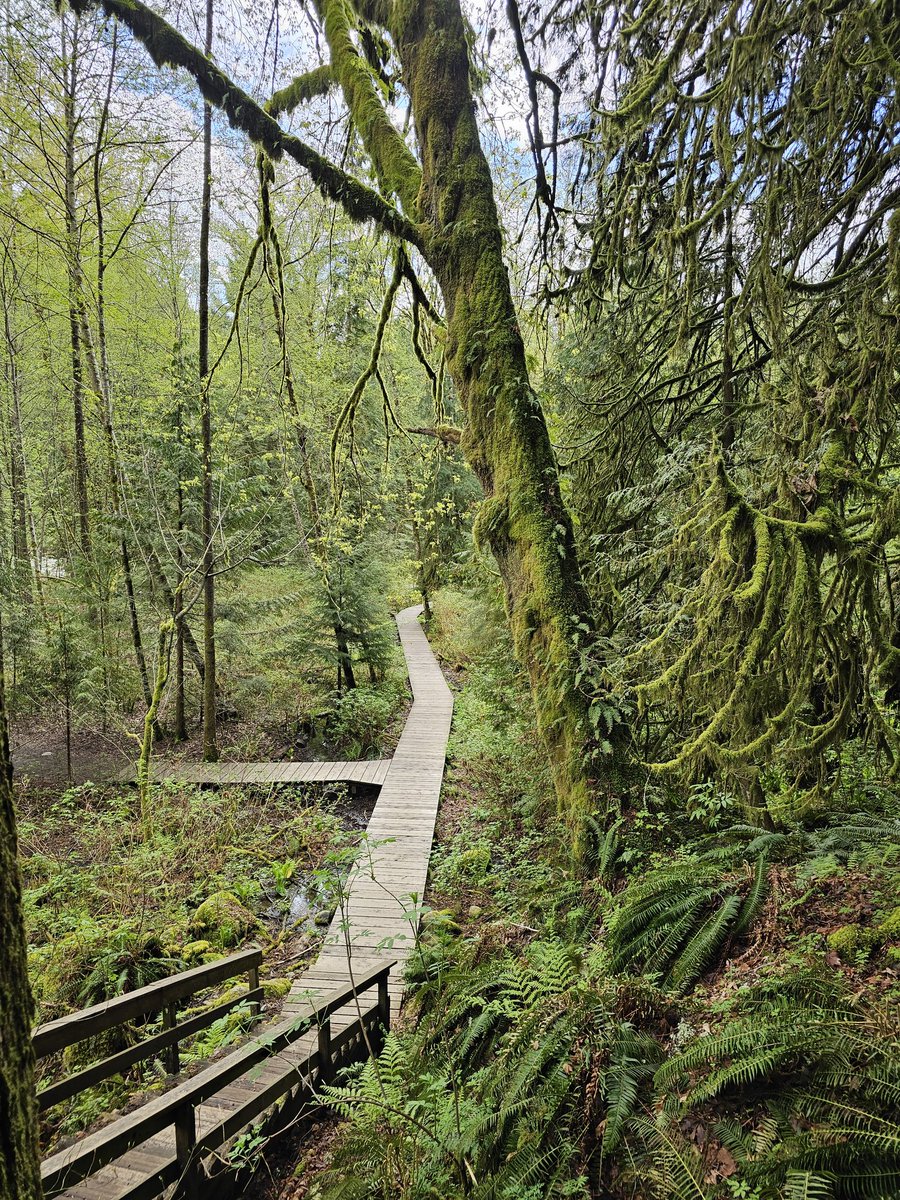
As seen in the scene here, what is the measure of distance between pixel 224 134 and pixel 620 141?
23.7 ft

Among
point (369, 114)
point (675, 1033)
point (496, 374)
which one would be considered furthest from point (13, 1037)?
point (369, 114)

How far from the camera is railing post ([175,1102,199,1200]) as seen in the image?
8.86 ft

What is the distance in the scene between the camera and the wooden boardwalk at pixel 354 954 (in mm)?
2684

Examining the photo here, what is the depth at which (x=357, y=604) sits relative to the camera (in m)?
11.3

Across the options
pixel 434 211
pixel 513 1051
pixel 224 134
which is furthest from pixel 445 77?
pixel 513 1051

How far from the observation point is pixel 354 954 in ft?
17.7

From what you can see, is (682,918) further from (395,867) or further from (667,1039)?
(395,867)

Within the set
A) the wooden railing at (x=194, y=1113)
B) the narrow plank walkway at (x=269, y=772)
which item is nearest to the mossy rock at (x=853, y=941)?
the wooden railing at (x=194, y=1113)

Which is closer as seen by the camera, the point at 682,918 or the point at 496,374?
the point at 682,918

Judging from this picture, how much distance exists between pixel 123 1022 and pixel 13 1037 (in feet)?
9.05

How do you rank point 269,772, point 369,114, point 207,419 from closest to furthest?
point 369,114 < point 207,419 < point 269,772

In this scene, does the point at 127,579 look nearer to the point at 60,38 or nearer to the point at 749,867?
the point at 60,38

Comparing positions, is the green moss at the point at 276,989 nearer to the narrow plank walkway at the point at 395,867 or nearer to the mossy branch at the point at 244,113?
the narrow plank walkway at the point at 395,867

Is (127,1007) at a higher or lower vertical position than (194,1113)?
higher
